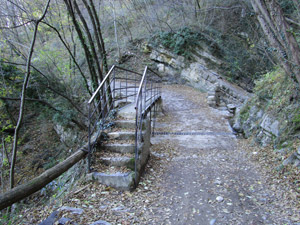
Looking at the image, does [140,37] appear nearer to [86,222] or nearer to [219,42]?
[219,42]

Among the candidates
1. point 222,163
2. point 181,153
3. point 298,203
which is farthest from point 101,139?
point 298,203

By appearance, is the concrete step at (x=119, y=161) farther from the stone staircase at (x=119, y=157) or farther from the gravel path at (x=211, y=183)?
the gravel path at (x=211, y=183)

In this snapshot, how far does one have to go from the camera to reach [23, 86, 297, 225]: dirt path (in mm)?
2674

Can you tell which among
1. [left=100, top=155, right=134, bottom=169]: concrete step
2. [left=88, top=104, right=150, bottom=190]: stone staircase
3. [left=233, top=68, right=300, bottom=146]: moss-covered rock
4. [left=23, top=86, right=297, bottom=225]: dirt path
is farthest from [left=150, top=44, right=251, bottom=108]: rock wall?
[left=100, top=155, right=134, bottom=169]: concrete step

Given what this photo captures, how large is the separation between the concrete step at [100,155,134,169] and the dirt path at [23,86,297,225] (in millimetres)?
408

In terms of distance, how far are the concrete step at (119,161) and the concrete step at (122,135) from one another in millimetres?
521

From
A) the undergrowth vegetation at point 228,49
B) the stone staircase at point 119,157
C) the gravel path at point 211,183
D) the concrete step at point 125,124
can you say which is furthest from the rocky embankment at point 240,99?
the concrete step at point 125,124

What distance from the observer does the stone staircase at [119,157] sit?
3188mm

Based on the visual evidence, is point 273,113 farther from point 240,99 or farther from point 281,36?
point 240,99

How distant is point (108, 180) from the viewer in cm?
319

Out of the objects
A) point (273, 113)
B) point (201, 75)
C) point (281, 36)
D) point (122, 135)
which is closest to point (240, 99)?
point (201, 75)

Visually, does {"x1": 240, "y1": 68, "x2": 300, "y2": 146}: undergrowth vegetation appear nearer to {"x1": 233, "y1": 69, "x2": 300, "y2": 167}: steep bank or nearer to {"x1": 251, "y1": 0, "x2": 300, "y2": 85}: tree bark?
{"x1": 233, "y1": 69, "x2": 300, "y2": 167}: steep bank

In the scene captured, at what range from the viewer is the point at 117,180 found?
10.4 feet

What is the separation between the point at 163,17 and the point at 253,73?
28.2ft
